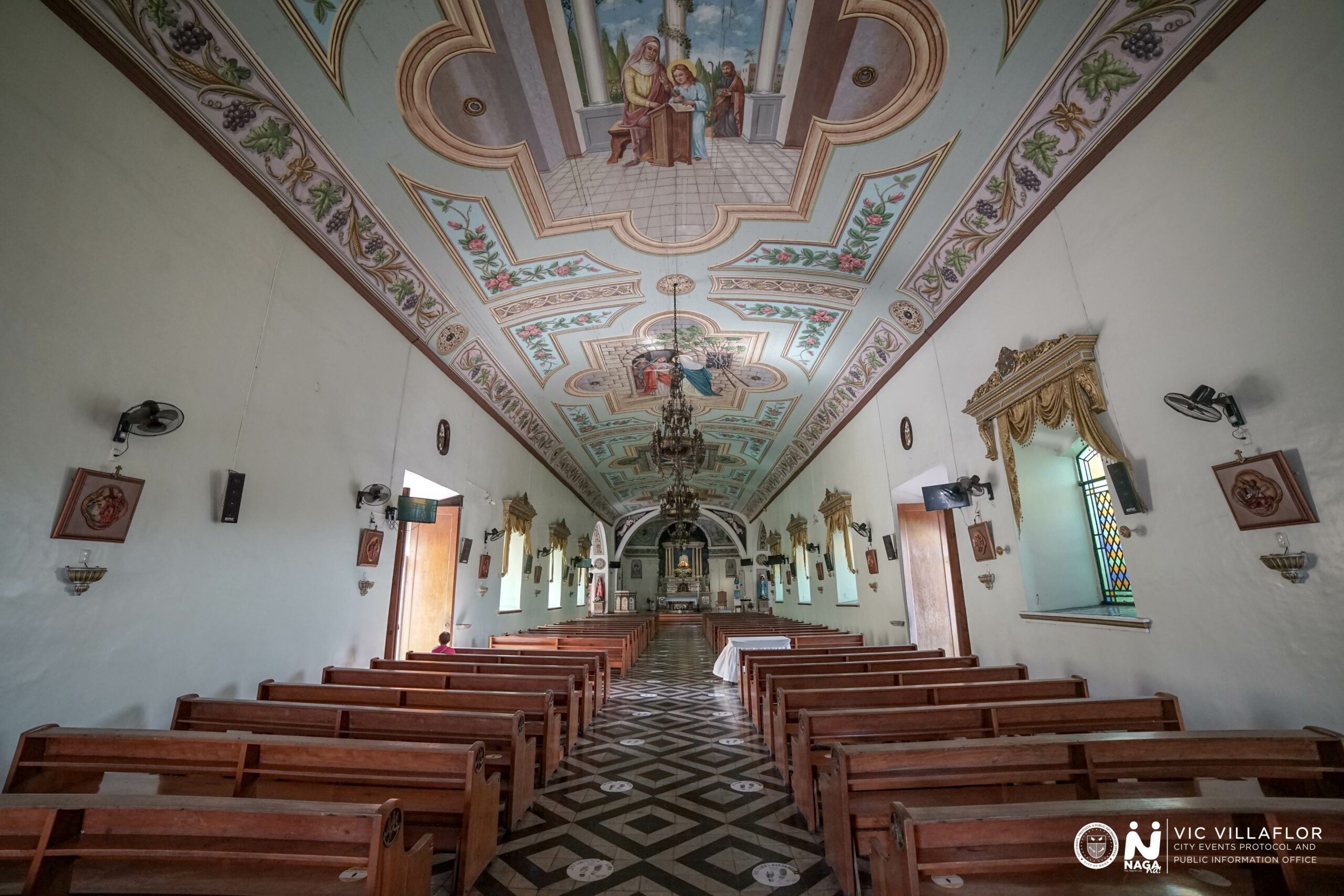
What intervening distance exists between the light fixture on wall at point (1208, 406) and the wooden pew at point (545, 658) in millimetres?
5360

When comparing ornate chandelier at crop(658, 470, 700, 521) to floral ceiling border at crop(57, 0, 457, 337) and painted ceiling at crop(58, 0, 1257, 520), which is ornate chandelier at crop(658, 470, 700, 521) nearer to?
painted ceiling at crop(58, 0, 1257, 520)

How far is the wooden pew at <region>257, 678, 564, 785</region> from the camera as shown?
3926 millimetres

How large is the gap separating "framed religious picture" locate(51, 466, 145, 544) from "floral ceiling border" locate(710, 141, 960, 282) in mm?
5489

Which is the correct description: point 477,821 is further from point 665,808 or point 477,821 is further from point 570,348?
point 570,348

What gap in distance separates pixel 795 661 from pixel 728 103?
5.11 metres

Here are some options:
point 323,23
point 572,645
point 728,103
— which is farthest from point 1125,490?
point 572,645

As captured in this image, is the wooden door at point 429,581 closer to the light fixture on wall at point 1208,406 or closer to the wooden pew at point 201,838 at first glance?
the wooden pew at point 201,838

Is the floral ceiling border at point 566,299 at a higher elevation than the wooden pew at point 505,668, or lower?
higher

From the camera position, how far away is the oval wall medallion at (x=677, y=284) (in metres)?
6.88

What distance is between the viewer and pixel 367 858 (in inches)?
67.1

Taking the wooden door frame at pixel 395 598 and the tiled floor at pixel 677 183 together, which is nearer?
the tiled floor at pixel 677 183

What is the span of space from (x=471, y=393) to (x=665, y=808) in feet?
22.0

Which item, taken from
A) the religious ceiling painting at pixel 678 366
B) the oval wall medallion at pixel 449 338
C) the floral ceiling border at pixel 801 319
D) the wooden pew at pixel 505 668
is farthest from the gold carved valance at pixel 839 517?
the oval wall medallion at pixel 449 338

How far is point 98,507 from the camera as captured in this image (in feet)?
10.1
